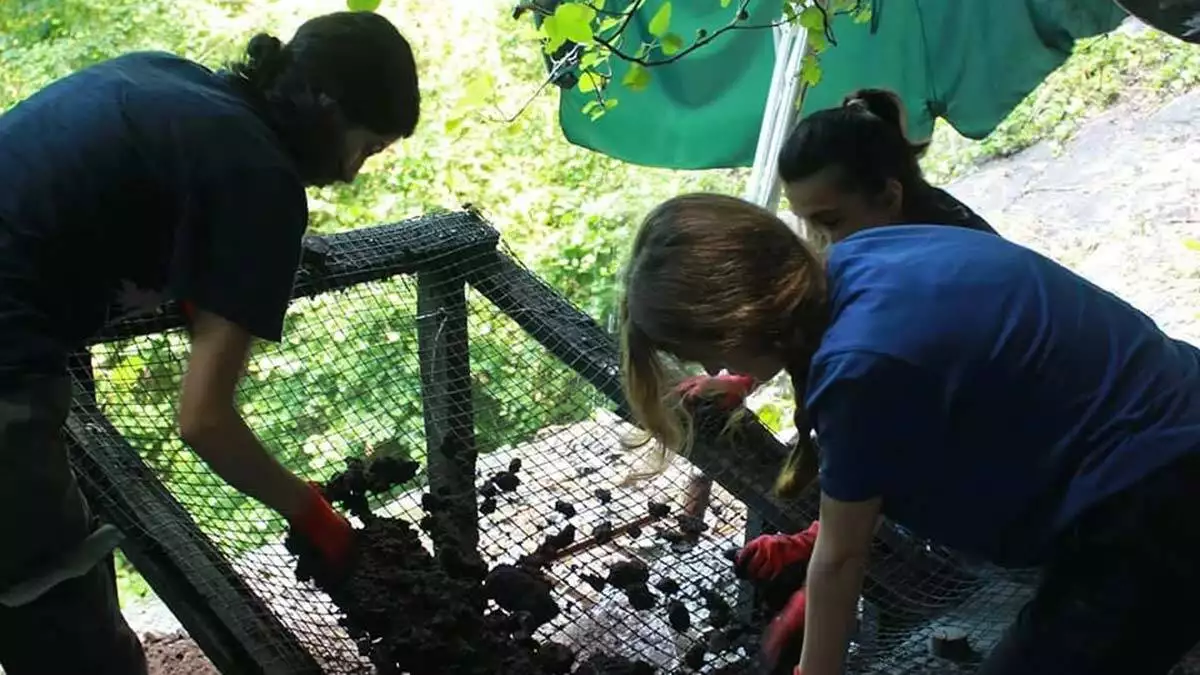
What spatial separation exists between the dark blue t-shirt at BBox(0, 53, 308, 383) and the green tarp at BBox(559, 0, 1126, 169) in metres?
1.51

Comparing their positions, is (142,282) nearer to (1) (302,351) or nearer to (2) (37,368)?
(2) (37,368)

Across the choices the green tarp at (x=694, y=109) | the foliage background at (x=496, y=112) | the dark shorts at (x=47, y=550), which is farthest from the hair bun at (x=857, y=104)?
the foliage background at (x=496, y=112)

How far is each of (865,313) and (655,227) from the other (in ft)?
0.74

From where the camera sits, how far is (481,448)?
1.88 meters

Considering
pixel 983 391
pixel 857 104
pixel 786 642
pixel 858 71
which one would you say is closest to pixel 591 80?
pixel 857 104

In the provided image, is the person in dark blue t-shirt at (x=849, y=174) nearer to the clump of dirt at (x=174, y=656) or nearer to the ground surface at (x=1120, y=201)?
the clump of dirt at (x=174, y=656)

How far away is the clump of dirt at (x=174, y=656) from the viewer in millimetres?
1864

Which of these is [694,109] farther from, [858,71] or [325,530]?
[325,530]

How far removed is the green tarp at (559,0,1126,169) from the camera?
2.61 metres

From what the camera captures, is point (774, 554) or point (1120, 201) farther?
point (1120, 201)

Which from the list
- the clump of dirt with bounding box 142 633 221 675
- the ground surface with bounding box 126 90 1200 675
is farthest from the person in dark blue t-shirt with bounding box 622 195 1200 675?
the ground surface with bounding box 126 90 1200 675

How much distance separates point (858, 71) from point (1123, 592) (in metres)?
1.72

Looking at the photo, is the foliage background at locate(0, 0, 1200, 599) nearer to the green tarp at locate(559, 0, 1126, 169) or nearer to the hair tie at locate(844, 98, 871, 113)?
the green tarp at locate(559, 0, 1126, 169)

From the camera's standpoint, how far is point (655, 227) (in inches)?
45.8
